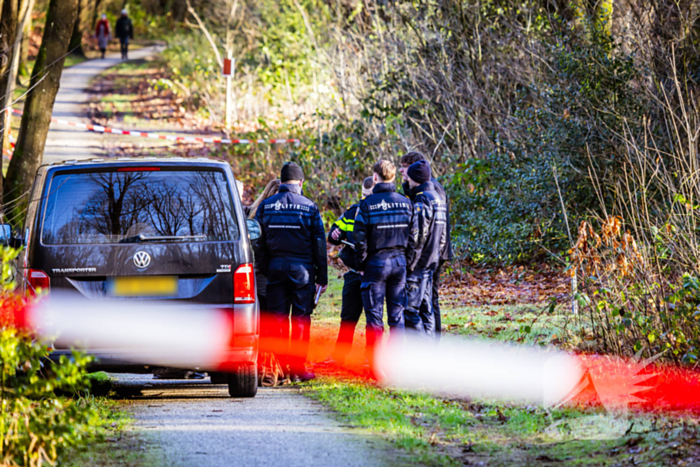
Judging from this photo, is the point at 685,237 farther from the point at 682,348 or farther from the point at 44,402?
the point at 44,402

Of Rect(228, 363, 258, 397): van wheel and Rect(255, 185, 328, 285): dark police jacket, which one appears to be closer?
Rect(228, 363, 258, 397): van wheel

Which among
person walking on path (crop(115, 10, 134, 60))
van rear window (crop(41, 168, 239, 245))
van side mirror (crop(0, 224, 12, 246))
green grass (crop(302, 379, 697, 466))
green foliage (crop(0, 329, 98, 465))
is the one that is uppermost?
person walking on path (crop(115, 10, 134, 60))

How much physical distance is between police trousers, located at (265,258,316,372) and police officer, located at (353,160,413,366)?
0.51 meters

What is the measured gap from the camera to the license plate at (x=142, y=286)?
22.3ft

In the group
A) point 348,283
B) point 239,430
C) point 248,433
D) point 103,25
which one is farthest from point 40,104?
point 103,25

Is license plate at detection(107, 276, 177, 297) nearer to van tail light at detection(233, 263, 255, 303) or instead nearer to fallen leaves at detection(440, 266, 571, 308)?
van tail light at detection(233, 263, 255, 303)

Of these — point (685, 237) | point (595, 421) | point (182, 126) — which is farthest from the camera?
point (182, 126)

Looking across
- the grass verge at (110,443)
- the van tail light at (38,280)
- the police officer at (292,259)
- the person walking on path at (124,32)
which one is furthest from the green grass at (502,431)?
the person walking on path at (124,32)

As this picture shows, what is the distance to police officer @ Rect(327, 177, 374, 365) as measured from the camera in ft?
28.4

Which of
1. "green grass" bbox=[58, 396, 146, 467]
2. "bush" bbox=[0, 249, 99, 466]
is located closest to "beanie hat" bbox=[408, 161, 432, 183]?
"green grass" bbox=[58, 396, 146, 467]

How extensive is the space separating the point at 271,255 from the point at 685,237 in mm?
3575

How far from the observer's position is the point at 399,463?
5594 millimetres

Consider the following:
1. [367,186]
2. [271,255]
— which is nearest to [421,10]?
[367,186]

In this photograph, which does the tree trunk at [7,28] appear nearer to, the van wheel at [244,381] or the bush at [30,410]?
the van wheel at [244,381]
